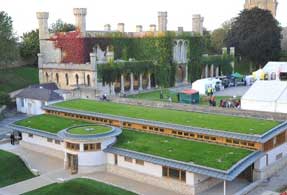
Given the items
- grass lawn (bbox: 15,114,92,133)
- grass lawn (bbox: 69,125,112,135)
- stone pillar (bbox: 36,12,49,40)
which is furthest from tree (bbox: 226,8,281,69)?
grass lawn (bbox: 69,125,112,135)

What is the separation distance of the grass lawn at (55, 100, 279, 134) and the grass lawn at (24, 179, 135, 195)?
21.7 feet

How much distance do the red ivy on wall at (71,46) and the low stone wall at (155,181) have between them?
32.7 metres

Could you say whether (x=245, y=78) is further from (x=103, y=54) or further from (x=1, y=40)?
(x=1, y=40)

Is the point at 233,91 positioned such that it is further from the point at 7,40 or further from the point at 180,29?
the point at 7,40

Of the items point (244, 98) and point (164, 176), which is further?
point (244, 98)

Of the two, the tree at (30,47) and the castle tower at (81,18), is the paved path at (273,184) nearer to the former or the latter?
the castle tower at (81,18)

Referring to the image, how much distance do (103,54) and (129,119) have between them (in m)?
31.3

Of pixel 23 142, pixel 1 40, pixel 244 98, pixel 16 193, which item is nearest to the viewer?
pixel 16 193

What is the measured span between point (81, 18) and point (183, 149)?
3648 cm

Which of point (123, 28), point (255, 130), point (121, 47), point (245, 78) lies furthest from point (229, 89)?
point (255, 130)

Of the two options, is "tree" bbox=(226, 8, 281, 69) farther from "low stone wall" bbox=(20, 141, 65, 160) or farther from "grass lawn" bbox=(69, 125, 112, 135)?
"grass lawn" bbox=(69, 125, 112, 135)

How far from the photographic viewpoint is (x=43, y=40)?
5694 cm

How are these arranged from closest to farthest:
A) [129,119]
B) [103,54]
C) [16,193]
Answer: [16,193], [129,119], [103,54]

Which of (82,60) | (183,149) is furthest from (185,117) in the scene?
(82,60)
